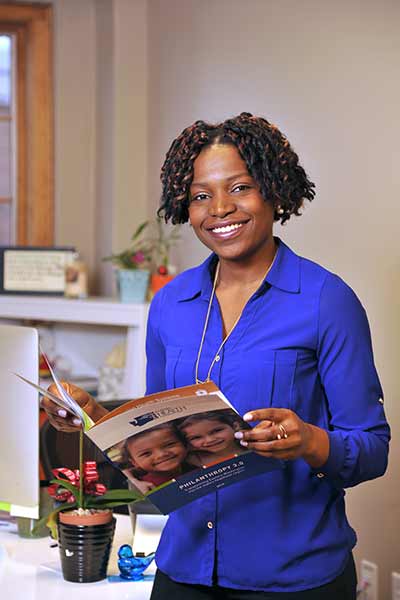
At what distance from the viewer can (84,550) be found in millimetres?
1847

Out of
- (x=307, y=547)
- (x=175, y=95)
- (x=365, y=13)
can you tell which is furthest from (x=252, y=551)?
(x=175, y=95)

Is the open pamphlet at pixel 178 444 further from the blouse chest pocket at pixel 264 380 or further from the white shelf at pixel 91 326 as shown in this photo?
the white shelf at pixel 91 326

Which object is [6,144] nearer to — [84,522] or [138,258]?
[138,258]

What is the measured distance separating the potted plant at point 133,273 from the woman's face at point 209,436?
8.23ft

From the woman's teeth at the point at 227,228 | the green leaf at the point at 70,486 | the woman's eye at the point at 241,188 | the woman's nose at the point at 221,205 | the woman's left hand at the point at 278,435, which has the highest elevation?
the woman's eye at the point at 241,188

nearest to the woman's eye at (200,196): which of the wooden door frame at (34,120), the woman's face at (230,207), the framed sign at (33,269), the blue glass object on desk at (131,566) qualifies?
the woman's face at (230,207)

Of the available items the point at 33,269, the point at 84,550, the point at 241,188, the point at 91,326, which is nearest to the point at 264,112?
the point at 33,269

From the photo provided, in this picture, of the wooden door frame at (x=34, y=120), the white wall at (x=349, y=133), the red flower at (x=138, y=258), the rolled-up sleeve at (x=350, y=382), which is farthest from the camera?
the wooden door frame at (x=34, y=120)

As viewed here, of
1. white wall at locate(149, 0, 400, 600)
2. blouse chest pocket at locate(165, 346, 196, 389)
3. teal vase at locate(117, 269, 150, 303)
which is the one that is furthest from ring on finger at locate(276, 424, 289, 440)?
teal vase at locate(117, 269, 150, 303)

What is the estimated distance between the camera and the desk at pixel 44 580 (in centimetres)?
181

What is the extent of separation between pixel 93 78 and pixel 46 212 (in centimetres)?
67

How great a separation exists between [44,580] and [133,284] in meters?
2.11

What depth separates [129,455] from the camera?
1464 millimetres

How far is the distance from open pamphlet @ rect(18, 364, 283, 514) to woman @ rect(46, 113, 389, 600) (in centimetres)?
8
